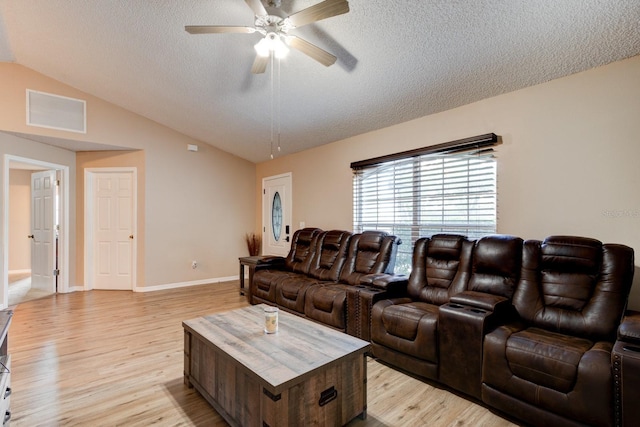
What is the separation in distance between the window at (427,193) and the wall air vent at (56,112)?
435cm

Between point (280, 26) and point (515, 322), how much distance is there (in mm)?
2820

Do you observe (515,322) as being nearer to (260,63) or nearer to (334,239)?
(334,239)

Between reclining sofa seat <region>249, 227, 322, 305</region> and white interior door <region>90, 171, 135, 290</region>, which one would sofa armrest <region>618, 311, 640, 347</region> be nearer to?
reclining sofa seat <region>249, 227, 322, 305</region>

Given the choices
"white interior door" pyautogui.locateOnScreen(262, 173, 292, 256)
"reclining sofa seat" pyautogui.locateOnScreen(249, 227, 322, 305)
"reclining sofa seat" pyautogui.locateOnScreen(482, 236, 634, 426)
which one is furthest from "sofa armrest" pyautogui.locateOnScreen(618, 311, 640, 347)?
"white interior door" pyautogui.locateOnScreen(262, 173, 292, 256)

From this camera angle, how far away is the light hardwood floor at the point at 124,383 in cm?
195

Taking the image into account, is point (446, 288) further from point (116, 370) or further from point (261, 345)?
point (116, 370)

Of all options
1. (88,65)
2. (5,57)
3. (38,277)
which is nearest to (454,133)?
(88,65)

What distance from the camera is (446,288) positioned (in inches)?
112

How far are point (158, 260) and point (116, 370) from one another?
10.4 ft

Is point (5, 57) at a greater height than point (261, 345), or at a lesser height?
greater

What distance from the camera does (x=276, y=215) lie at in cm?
613

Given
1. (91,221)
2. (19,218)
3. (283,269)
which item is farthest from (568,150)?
(19,218)

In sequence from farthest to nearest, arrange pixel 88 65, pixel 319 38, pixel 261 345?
1. pixel 88 65
2. pixel 319 38
3. pixel 261 345

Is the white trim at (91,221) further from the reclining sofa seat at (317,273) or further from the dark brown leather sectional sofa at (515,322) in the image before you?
the dark brown leather sectional sofa at (515,322)
